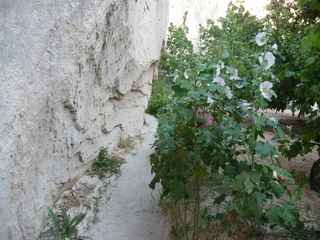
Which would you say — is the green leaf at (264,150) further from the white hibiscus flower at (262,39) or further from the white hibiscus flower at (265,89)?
the white hibiscus flower at (262,39)

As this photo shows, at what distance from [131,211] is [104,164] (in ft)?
3.41

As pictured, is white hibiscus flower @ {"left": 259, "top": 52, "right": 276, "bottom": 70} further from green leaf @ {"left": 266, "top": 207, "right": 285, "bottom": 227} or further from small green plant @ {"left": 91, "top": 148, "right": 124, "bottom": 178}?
small green plant @ {"left": 91, "top": 148, "right": 124, "bottom": 178}

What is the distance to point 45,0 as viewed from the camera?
2850 millimetres

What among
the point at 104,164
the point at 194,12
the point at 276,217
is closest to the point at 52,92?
the point at 104,164

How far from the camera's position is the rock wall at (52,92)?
2535 millimetres

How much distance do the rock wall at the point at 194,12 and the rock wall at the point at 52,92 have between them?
1357 centimetres

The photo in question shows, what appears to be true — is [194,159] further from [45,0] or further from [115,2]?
[115,2]

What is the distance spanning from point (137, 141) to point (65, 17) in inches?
123

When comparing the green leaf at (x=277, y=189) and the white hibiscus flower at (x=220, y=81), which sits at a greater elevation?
the white hibiscus flower at (x=220, y=81)

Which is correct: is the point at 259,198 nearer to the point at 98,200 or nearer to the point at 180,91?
the point at 180,91

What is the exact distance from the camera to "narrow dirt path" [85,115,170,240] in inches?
132

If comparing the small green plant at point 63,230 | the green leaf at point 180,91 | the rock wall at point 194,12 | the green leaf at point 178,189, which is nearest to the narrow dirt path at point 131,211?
the small green plant at point 63,230

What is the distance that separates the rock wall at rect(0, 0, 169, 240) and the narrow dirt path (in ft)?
1.80

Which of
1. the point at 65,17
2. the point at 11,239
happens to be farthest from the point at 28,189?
the point at 65,17
